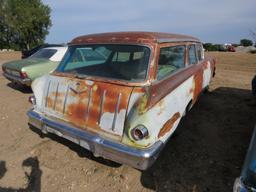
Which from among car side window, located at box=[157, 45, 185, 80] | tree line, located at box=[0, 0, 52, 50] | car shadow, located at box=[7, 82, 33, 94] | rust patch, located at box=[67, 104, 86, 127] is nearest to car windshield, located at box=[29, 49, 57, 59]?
car shadow, located at box=[7, 82, 33, 94]

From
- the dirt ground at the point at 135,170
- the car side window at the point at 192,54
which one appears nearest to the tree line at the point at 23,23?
the dirt ground at the point at 135,170

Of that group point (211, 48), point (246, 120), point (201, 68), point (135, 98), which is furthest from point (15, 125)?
point (211, 48)

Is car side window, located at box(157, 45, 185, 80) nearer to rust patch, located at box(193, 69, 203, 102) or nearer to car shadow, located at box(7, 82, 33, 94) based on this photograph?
rust patch, located at box(193, 69, 203, 102)

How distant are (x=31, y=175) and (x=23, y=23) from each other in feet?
123

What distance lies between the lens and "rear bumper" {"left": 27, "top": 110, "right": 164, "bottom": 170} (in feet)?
8.31

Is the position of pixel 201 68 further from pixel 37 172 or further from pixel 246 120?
pixel 37 172

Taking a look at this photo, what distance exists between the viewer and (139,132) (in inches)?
101

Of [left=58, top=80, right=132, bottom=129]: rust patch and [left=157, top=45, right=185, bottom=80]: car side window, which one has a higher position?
[left=157, top=45, right=185, bottom=80]: car side window

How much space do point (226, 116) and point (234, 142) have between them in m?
1.16

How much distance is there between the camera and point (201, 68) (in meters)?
4.82

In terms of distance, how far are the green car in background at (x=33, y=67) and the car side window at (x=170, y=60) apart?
4.66 meters

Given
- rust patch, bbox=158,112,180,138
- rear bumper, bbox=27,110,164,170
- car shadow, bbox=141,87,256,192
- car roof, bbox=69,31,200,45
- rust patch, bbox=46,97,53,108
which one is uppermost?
car roof, bbox=69,31,200,45

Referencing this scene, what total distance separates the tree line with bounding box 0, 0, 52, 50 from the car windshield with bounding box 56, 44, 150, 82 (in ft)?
118

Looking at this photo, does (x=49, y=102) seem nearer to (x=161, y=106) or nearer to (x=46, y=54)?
(x=161, y=106)
